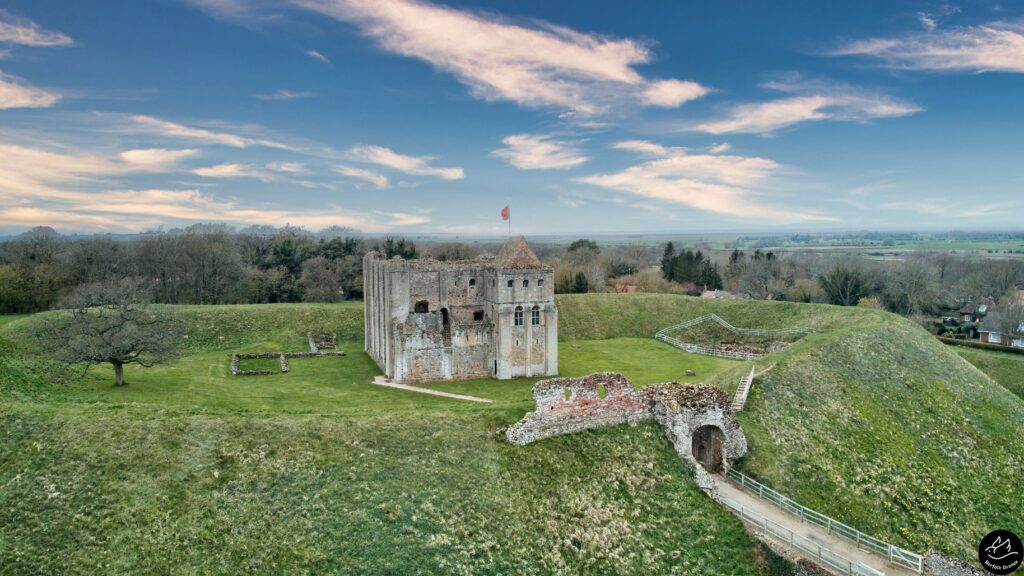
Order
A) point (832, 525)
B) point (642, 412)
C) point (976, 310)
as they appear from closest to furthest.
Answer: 1. point (832, 525)
2. point (642, 412)
3. point (976, 310)

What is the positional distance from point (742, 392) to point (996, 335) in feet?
206

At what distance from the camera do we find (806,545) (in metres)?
22.4

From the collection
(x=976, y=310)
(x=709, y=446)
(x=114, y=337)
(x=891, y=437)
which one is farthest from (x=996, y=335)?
(x=114, y=337)

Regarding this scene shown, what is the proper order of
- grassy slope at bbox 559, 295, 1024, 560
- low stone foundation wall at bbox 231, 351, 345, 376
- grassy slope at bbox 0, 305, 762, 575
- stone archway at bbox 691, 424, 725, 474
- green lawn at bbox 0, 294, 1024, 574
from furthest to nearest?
low stone foundation wall at bbox 231, 351, 345, 376 → stone archway at bbox 691, 424, 725, 474 → grassy slope at bbox 559, 295, 1024, 560 → green lawn at bbox 0, 294, 1024, 574 → grassy slope at bbox 0, 305, 762, 575

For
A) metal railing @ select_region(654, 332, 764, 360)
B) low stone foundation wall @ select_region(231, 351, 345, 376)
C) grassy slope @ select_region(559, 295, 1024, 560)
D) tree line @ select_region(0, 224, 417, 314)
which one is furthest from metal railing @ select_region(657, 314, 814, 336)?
tree line @ select_region(0, 224, 417, 314)

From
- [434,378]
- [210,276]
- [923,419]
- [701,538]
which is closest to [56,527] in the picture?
[701,538]

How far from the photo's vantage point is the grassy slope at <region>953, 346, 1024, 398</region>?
167 feet

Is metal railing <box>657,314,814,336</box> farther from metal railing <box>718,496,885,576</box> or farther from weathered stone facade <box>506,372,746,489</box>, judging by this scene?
metal railing <box>718,496,885,576</box>

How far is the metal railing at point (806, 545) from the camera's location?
21.2 metres

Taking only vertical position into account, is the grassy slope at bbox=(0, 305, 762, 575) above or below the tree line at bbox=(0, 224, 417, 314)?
below

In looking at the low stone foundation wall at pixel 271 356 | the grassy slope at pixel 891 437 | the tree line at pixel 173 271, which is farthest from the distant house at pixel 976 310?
the low stone foundation wall at pixel 271 356

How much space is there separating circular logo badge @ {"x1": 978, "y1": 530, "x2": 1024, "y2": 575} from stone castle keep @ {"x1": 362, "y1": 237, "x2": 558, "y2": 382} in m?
26.9

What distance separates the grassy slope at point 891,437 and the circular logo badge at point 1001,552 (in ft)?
1.91

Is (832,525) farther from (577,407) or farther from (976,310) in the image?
(976,310)
